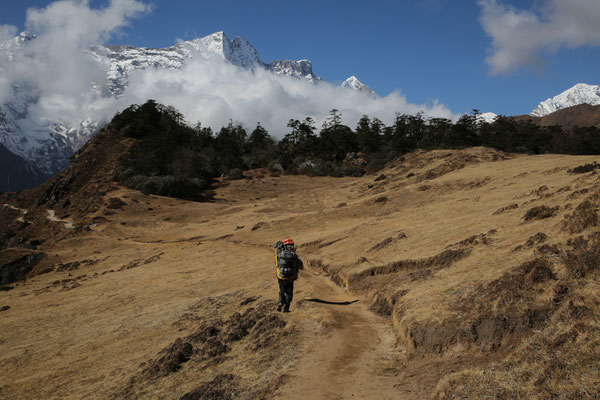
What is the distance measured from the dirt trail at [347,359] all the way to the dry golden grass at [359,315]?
44mm

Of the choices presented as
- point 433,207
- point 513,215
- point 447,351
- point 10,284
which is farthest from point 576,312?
point 10,284

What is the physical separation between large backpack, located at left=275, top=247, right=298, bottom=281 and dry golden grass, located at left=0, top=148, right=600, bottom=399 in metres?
1.11

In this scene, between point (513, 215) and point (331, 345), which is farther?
point (513, 215)

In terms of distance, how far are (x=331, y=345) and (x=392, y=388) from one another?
2340mm

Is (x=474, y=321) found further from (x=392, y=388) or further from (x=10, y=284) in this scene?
(x=10, y=284)

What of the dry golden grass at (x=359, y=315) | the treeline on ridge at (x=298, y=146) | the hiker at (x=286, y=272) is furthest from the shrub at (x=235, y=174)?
the hiker at (x=286, y=272)

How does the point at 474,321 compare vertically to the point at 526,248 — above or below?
below

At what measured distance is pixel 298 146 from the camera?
3875 inches

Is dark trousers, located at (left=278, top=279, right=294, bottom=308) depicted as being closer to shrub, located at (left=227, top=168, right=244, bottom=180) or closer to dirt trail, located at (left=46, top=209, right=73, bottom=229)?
dirt trail, located at (left=46, top=209, right=73, bottom=229)

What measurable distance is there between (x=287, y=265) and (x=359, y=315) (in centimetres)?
264

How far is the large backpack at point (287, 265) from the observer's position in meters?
12.2

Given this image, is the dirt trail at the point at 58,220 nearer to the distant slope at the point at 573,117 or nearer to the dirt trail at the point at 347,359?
the dirt trail at the point at 347,359

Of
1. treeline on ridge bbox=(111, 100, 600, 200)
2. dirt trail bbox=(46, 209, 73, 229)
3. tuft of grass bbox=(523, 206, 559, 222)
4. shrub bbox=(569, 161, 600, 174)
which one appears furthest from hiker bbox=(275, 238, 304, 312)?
treeline on ridge bbox=(111, 100, 600, 200)

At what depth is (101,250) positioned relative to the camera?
38.6 meters
